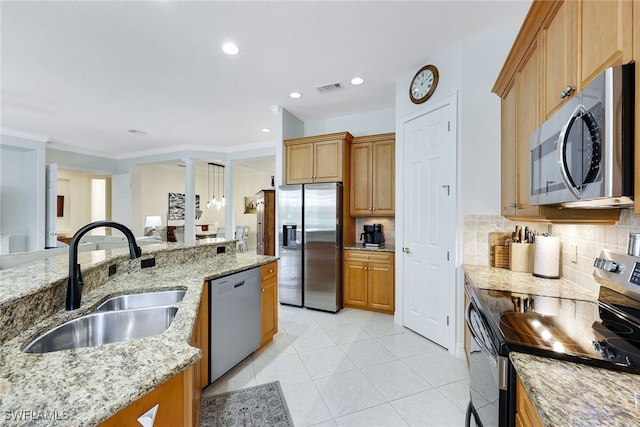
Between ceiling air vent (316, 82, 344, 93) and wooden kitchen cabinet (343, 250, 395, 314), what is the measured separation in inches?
81.0

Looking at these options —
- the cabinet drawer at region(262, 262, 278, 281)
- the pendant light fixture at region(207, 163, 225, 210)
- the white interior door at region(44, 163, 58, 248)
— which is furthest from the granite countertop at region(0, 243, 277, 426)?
the pendant light fixture at region(207, 163, 225, 210)

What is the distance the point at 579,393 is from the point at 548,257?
1425 millimetres

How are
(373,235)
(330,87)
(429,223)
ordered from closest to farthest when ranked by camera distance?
1. (429,223)
2. (330,87)
3. (373,235)

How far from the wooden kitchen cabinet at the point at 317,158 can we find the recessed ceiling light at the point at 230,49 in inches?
57.4

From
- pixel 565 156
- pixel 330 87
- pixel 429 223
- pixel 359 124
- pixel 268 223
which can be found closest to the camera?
pixel 565 156

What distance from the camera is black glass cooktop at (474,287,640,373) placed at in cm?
88

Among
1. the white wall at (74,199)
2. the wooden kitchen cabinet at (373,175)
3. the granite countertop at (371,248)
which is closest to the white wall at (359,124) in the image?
the wooden kitchen cabinet at (373,175)

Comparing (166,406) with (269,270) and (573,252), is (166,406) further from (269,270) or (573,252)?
(573,252)

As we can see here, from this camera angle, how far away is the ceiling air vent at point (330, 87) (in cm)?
319

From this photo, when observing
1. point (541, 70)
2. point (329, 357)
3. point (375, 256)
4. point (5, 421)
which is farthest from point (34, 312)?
point (375, 256)

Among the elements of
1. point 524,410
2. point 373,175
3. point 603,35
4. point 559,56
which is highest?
point 559,56

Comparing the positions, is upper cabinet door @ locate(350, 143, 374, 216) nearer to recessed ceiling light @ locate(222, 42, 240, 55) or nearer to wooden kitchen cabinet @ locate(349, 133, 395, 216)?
wooden kitchen cabinet @ locate(349, 133, 395, 216)

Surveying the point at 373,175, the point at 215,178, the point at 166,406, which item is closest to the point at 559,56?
the point at 166,406

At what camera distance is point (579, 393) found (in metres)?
0.71
